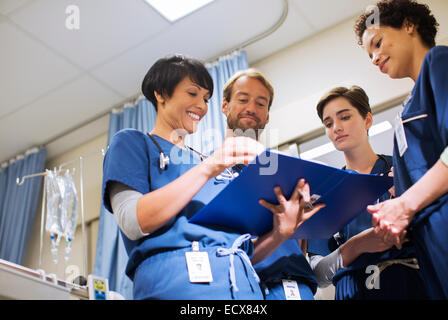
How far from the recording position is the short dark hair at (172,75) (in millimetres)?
1415

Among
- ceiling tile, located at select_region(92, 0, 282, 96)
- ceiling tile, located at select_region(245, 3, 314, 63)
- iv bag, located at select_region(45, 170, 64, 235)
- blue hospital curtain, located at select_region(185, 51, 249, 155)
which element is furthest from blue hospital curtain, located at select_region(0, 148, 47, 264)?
ceiling tile, located at select_region(245, 3, 314, 63)

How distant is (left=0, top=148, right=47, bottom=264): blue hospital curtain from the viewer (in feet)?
12.4

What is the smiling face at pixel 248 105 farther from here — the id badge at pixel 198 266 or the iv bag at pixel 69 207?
the iv bag at pixel 69 207

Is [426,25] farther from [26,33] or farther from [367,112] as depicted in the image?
[26,33]

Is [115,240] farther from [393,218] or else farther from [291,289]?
[393,218]

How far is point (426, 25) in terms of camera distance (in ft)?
4.59

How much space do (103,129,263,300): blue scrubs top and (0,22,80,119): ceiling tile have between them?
220cm

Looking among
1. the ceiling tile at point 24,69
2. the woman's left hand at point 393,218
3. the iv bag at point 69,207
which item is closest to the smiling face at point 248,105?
the woman's left hand at point 393,218

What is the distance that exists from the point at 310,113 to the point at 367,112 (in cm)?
115

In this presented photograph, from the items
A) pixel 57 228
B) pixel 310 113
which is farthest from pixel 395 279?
pixel 57 228

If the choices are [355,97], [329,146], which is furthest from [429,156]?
[329,146]

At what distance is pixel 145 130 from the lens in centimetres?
329

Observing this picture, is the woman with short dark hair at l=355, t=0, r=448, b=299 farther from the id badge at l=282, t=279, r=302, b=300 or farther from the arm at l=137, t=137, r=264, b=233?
the arm at l=137, t=137, r=264, b=233

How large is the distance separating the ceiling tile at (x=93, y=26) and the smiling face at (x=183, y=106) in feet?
5.59
